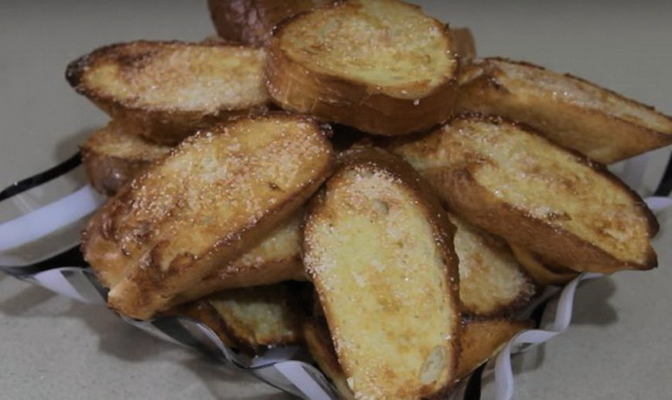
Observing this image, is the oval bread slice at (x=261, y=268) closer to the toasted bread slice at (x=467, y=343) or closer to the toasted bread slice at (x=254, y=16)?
the toasted bread slice at (x=467, y=343)

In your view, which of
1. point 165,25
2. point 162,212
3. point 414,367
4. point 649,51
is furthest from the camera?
point 165,25

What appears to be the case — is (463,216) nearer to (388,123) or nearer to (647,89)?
(388,123)

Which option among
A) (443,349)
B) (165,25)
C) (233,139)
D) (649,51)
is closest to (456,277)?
(443,349)

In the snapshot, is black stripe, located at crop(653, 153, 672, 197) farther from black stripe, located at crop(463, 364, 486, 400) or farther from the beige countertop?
black stripe, located at crop(463, 364, 486, 400)

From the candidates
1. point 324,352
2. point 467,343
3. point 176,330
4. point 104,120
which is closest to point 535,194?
point 467,343

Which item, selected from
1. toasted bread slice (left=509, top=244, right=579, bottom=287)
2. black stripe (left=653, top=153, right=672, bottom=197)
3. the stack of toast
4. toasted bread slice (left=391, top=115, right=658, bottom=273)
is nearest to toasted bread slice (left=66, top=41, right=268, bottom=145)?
the stack of toast

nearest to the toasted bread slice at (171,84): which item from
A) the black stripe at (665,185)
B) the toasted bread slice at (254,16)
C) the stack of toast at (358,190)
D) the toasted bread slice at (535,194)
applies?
the stack of toast at (358,190)

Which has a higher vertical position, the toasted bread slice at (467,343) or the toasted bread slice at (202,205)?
the toasted bread slice at (202,205)
